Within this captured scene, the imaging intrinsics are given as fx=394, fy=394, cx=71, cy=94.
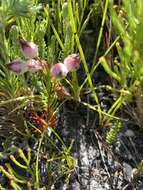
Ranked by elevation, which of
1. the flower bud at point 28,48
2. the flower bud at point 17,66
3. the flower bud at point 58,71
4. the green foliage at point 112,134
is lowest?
the green foliage at point 112,134

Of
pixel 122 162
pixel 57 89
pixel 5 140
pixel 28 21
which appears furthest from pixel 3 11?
pixel 122 162

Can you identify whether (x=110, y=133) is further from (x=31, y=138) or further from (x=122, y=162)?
(x=31, y=138)

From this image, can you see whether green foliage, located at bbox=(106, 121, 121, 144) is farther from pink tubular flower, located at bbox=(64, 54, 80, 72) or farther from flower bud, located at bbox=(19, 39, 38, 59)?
flower bud, located at bbox=(19, 39, 38, 59)

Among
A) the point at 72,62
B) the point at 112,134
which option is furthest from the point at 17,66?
the point at 112,134

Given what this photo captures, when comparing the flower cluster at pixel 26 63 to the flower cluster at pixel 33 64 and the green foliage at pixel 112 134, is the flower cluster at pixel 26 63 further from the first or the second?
the green foliage at pixel 112 134

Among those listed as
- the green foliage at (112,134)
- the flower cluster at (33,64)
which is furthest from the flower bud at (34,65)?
the green foliage at (112,134)

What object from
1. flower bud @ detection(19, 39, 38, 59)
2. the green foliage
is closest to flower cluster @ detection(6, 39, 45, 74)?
flower bud @ detection(19, 39, 38, 59)

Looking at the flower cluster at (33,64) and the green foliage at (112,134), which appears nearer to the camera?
the flower cluster at (33,64)

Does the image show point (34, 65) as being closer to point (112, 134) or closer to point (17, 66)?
point (17, 66)
